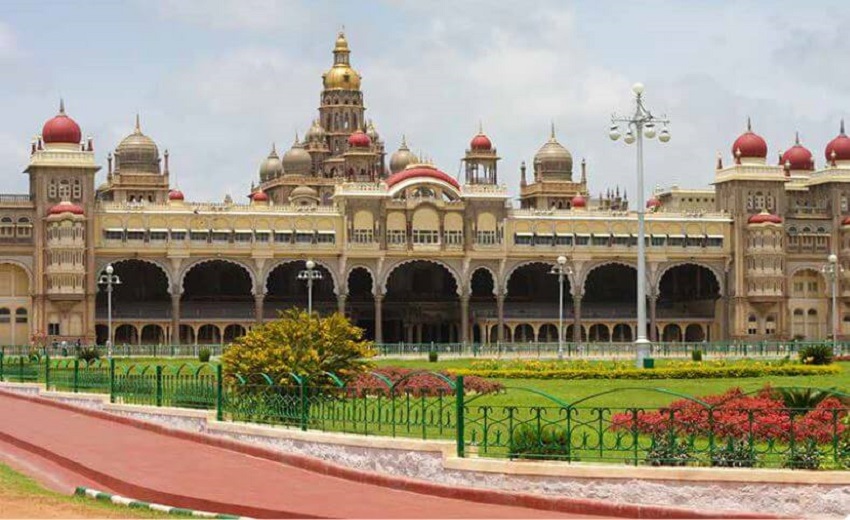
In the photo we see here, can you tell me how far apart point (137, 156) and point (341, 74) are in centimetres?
1469

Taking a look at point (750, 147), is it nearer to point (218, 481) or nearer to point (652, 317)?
point (652, 317)

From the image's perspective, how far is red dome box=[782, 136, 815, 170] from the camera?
323 ft

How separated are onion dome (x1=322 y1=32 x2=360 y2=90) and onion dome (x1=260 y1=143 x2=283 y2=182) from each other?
22.4 ft

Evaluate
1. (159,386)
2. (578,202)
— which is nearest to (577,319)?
(578,202)

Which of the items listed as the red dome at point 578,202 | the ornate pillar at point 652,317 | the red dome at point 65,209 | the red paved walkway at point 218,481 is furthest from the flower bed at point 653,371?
the red dome at point 578,202

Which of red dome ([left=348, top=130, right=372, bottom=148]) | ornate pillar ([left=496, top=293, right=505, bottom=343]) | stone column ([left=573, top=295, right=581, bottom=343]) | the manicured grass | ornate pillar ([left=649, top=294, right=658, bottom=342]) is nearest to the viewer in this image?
the manicured grass

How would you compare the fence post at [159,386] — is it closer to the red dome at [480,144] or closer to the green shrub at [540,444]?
the green shrub at [540,444]

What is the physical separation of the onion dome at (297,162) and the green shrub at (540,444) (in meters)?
78.4

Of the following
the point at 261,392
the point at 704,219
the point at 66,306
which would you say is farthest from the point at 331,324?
the point at 704,219

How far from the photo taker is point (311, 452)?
19328 mm

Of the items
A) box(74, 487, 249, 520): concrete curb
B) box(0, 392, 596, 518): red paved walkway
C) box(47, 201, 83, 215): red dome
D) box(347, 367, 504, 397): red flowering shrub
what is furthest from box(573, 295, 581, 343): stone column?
box(74, 487, 249, 520): concrete curb

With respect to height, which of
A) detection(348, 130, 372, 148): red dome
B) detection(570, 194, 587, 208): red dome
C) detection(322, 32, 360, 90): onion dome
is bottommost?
detection(570, 194, 587, 208): red dome

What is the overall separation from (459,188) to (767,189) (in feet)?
63.1

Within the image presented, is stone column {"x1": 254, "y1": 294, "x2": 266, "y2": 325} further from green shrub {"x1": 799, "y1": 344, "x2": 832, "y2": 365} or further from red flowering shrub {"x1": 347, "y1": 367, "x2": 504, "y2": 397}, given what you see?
red flowering shrub {"x1": 347, "y1": 367, "x2": 504, "y2": 397}
